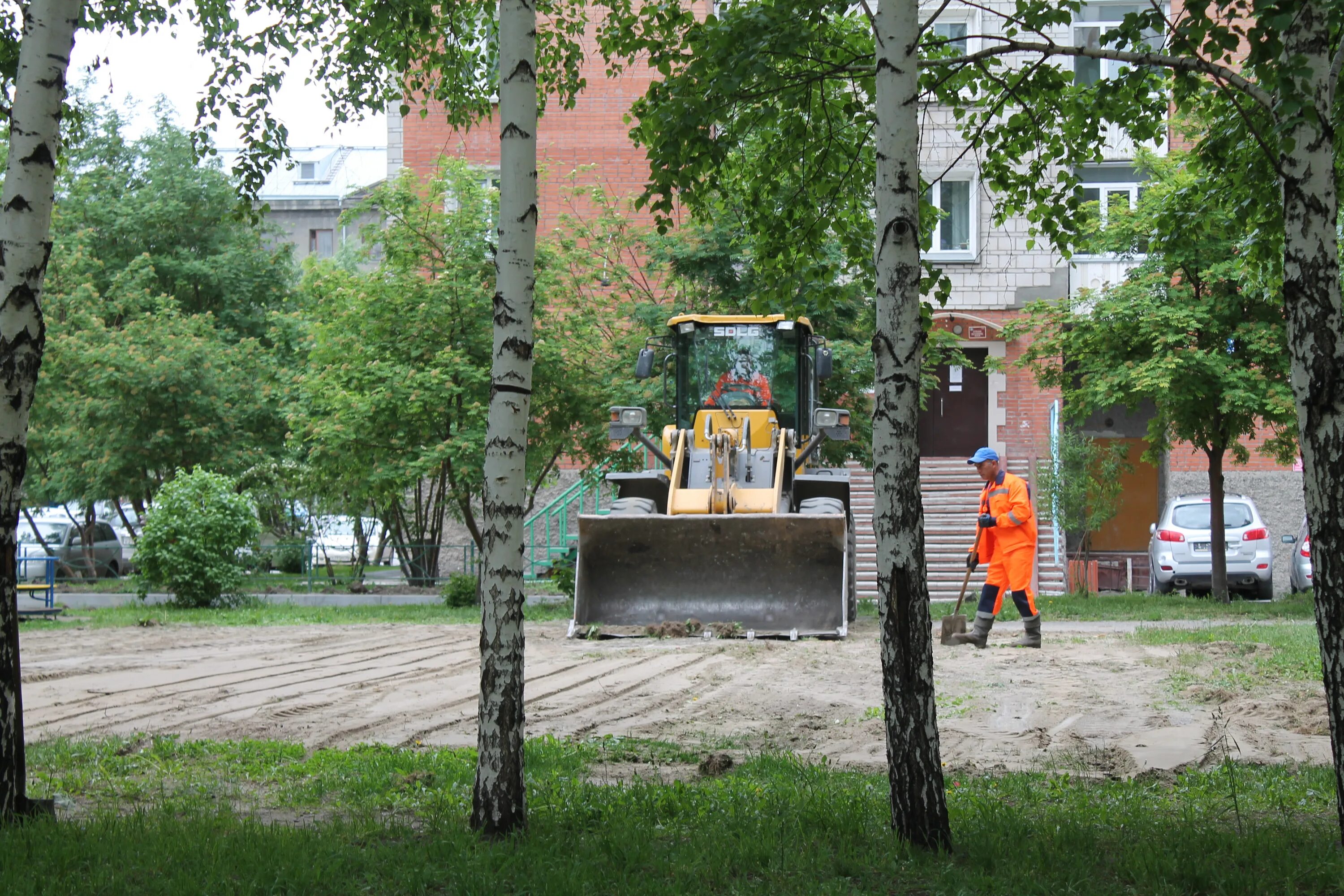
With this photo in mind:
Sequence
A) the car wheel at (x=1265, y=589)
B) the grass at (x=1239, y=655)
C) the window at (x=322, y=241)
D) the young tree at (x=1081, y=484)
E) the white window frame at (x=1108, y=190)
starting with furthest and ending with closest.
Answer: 1. the window at (x=322, y=241)
2. the white window frame at (x=1108, y=190)
3. the young tree at (x=1081, y=484)
4. the car wheel at (x=1265, y=589)
5. the grass at (x=1239, y=655)

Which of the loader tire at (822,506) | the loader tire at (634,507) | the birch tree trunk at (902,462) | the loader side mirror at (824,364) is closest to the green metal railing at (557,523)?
the loader tire at (634,507)

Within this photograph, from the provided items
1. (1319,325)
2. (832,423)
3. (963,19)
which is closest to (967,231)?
(963,19)

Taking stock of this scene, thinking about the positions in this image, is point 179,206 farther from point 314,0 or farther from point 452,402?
point 314,0

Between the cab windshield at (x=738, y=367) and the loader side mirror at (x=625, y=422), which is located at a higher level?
the cab windshield at (x=738, y=367)

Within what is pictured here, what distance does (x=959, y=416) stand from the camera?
2769 centimetres

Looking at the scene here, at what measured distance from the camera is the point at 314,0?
8930mm

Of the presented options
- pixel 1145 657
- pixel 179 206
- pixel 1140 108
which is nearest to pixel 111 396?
pixel 179 206

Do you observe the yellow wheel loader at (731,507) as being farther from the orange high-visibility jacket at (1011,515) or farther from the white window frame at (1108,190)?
the white window frame at (1108,190)

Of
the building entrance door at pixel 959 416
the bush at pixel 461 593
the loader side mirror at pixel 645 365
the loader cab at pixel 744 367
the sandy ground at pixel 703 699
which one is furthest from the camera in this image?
the building entrance door at pixel 959 416

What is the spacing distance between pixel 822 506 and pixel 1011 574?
2.77m

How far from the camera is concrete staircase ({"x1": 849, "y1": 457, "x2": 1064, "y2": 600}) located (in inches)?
900

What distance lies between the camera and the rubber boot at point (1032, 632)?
13.0m

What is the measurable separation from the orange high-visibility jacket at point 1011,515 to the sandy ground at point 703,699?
1037 mm

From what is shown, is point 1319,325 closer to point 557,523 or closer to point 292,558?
point 557,523
